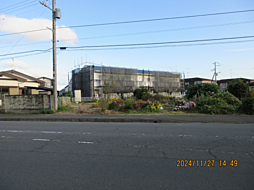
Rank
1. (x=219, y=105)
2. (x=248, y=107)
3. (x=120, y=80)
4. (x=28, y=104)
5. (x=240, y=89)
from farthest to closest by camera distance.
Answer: (x=120, y=80)
(x=240, y=89)
(x=28, y=104)
(x=219, y=105)
(x=248, y=107)

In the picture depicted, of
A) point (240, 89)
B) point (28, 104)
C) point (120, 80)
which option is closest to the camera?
point (28, 104)

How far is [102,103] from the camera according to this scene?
55.6 ft

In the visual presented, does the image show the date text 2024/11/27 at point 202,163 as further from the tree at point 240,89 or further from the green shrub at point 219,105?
the tree at point 240,89

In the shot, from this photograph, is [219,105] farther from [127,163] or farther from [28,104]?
[28,104]

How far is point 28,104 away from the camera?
58.3 feet

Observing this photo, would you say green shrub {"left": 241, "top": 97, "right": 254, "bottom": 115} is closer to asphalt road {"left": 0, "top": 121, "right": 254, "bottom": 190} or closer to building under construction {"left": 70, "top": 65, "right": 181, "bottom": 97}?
asphalt road {"left": 0, "top": 121, "right": 254, "bottom": 190}

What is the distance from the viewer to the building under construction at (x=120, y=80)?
44.4 m

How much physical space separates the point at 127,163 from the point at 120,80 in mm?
43226

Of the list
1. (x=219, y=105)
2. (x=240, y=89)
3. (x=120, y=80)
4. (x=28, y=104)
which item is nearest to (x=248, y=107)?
(x=219, y=105)

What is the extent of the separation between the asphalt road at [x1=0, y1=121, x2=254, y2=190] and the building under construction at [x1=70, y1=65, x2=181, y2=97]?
30906 mm

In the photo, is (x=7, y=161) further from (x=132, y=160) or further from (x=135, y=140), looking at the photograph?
(x=135, y=140)

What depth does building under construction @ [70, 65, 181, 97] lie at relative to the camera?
4444cm

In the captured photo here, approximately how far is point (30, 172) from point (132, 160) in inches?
91.8

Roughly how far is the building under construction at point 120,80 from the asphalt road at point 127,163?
101 feet
